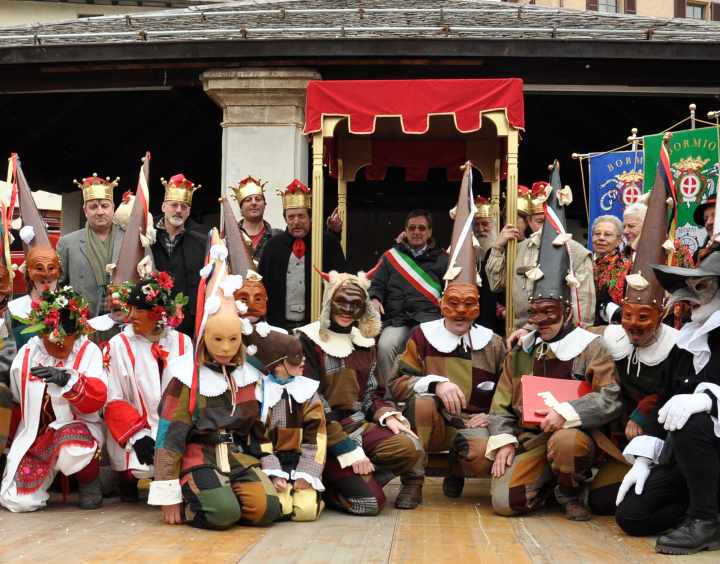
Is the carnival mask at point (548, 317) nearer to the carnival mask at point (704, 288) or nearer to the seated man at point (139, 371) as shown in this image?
the carnival mask at point (704, 288)

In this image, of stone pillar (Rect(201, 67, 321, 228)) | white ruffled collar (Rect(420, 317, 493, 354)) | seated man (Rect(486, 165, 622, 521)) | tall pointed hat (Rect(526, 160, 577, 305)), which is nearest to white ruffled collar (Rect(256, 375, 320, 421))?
white ruffled collar (Rect(420, 317, 493, 354))

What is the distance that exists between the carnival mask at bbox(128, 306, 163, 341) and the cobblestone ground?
0.97m

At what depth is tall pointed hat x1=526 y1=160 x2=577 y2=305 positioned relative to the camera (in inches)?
239

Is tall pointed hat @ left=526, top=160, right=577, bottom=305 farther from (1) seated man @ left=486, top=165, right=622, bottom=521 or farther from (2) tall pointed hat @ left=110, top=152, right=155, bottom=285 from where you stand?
(2) tall pointed hat @ left=110, top=152, right=155, bottom=285

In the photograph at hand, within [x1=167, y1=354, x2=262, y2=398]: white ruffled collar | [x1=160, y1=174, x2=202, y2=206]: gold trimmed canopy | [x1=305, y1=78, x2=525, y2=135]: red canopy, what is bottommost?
[x1=167, y1=354, x2=262, y2=398]: white ruffled collar

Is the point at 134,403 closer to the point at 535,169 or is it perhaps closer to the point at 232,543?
the point at 232,543

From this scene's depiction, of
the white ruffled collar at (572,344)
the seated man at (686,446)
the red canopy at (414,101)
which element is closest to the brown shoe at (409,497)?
the white ruffled collar at (572,344)

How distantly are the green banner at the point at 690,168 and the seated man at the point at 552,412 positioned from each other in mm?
1370

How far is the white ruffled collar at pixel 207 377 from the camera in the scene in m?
5.46

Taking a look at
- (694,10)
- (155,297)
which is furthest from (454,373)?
(694,10)

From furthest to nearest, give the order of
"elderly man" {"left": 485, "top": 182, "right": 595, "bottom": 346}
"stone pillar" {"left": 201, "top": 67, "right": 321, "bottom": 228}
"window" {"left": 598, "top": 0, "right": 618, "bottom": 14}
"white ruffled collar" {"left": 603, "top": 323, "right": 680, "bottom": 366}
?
"window" {"left": 598, "top": 0, "right": 618, "bottom": 14}, "stone pillar" {"left": 201, "top": 67, "right": 321, "bottom": 228}, "elderly man" {"left": 485, "top": 182, "right": 595, "bottom": 346}, "white ruffled collar" {"left": 603, "top": 323, "right": 680, "bottom": 366}

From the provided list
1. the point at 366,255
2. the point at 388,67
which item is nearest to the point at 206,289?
the point at 388,67

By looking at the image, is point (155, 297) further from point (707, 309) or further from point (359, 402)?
point (707, 309)

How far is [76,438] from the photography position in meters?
5.87
